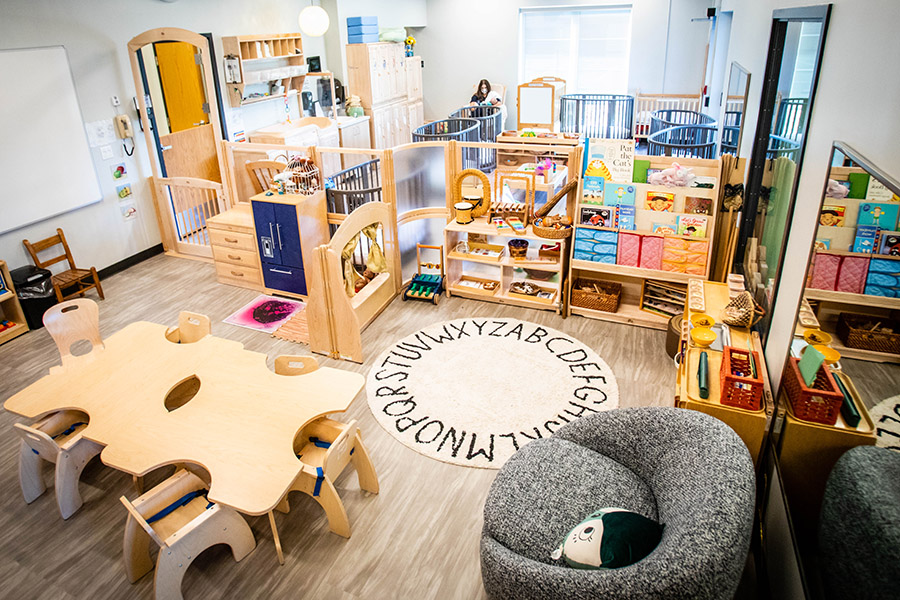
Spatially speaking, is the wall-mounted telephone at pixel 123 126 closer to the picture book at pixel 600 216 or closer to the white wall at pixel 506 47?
the picture book at pixel 600 216

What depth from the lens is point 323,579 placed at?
2.58m

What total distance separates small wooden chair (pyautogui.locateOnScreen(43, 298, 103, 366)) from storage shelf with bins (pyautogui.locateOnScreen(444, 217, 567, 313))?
256 cm

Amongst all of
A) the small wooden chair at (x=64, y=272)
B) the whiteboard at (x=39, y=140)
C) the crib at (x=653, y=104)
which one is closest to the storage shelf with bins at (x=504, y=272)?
the small wooden chair at (x=64, y=272)

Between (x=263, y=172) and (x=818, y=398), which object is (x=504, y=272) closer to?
(x=263, y=172)

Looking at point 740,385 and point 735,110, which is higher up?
point 735,110

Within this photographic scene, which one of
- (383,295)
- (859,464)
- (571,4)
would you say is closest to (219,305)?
(383,295)

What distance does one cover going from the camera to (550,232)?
14.3 feet

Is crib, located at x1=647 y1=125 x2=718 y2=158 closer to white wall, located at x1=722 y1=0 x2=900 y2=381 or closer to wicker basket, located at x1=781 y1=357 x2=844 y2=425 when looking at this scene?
white wall, located at x1=722 y1=0 x2=900 y2=381

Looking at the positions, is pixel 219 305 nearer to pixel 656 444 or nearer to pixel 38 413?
pixel 38 413

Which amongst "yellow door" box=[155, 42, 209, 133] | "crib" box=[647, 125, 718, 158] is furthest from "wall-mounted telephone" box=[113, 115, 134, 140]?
"crib" box=[647, 125, 718, 158]

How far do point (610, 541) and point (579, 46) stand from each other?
9.57m

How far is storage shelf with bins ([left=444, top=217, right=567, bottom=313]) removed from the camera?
4637 millimetres

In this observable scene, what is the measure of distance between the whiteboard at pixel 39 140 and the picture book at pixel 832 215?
5587mm

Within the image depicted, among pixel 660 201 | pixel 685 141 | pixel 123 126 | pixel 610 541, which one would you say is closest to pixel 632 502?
pixel 610 541
